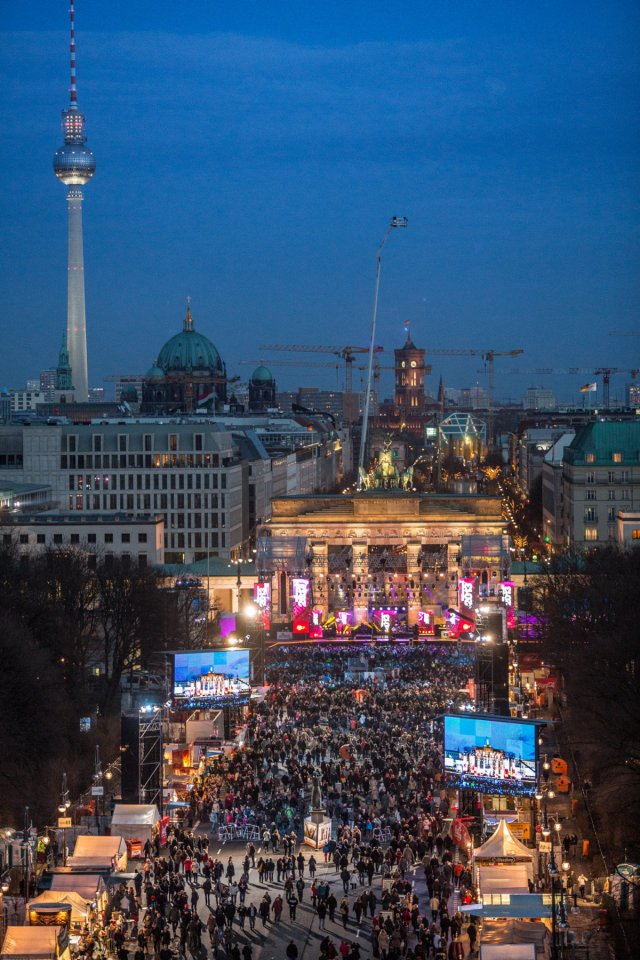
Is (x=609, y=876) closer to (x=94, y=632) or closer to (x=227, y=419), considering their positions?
(x=94, y=632)

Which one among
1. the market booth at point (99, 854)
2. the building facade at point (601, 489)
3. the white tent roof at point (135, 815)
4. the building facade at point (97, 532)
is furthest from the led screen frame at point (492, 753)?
the building facade at point (601, 489)

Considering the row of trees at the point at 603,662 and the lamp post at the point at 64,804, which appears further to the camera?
the row of trees at the point at 603,662

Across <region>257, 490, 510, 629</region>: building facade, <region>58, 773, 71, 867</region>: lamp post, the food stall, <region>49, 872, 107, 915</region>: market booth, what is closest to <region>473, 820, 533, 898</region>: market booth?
<region>49, 872, 107, 915</region>: market booth

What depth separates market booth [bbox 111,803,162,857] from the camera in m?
42.3

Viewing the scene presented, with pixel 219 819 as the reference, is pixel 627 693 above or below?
above

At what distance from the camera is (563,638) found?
66.4 metres

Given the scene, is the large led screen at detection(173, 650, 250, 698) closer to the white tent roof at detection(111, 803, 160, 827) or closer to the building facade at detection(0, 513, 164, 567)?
the white tent roof at detection(111, 803, 160, 827)

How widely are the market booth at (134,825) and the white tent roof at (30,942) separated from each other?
970cm

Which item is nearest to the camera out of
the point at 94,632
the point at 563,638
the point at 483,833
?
the point at 483,833

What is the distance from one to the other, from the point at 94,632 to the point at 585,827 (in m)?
32.7

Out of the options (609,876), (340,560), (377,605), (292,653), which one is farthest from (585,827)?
(340,560)

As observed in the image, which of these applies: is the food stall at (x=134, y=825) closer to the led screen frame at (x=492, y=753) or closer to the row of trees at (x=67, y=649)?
the row of trees at (x=67, y=649)

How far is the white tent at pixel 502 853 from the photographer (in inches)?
1503

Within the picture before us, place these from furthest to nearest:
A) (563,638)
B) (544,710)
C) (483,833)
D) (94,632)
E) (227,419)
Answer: (227,419), (94,632), (563,638), (544,710), (483,833)
